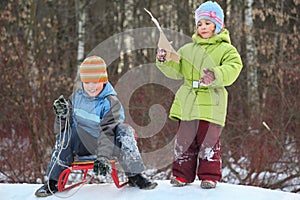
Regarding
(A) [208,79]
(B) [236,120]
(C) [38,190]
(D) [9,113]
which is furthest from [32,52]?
(A) [208,79]

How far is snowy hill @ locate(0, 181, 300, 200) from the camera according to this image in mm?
3434

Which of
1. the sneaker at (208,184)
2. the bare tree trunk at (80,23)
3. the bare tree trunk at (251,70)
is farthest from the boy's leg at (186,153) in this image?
the bare tree trunk at (80,23)

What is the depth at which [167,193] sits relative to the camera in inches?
138

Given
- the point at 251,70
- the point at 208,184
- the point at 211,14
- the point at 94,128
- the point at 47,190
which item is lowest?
the point at 47,190

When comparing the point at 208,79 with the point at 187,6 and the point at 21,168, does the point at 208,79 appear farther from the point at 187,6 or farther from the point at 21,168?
the point at 187,6

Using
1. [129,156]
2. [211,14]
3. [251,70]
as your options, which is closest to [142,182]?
[129,156]

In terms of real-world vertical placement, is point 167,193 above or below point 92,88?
below

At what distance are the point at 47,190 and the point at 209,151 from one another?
116 cm

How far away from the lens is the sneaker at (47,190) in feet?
12.1

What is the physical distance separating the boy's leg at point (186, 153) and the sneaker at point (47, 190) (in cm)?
86

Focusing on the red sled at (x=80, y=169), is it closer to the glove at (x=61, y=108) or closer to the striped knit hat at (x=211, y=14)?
the glove at (x=61, y=108)

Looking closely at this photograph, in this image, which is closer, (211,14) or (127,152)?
(211,14)

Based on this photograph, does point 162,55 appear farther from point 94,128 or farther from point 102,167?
point 102,167

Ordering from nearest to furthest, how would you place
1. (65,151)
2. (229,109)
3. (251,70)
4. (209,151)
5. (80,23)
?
1. (209,151)
2. (65,151)
3. (229,109)
4. (251,70)
5. (80,23)
